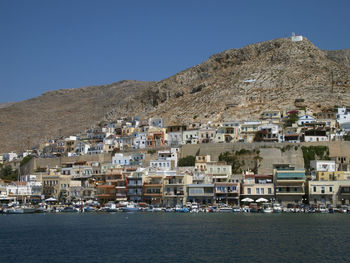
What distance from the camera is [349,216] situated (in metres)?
69.0

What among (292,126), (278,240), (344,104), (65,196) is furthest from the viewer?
(344,104)

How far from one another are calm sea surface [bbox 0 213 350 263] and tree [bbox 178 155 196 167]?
80.5 ft

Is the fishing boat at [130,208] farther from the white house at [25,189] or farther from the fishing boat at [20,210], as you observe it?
the white house at [25,189]

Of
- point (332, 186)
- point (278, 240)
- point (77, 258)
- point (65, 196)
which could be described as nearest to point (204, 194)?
point (332, 186)

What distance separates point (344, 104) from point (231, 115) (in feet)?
75.6

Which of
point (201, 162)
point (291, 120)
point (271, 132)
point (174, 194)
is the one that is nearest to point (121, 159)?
point (201, 162)

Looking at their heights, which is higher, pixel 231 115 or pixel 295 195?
pixel 231 115

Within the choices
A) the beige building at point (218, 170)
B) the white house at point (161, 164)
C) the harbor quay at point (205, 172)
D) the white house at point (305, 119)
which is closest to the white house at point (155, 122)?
the harbor quay at point (205, 172)

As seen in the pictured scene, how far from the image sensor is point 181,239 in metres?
48.9

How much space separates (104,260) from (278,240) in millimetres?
15529

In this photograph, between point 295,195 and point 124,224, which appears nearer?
point 124,224

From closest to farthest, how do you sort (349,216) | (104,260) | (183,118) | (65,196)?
(104,260) → (349,216) → (65,196) → (183,118)

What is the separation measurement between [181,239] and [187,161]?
46.2 metres

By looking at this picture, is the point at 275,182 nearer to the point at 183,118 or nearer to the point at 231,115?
the point at 231,115
